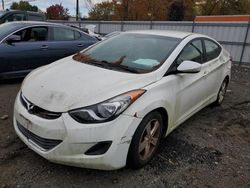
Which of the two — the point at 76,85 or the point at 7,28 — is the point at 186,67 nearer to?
the point at 76,85

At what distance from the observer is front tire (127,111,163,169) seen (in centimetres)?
273

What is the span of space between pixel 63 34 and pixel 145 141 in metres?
4.61

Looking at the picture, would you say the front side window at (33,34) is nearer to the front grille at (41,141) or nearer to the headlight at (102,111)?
the front grille at (41,141)

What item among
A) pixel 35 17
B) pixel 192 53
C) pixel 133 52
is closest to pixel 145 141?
pixel 133 52

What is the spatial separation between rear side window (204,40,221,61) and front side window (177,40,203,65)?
9.7 inches

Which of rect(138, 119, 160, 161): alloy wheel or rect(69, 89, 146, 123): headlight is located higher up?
rect(69, 89, 146, 123): headlight

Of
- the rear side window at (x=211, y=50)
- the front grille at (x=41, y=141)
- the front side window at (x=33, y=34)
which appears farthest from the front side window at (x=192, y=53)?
the front side window at (x=33, y=34)

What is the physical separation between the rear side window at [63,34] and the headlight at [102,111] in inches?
176

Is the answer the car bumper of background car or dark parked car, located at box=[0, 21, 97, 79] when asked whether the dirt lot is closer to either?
the car bumper of background car

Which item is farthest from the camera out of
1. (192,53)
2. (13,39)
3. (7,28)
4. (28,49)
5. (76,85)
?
(7,28)

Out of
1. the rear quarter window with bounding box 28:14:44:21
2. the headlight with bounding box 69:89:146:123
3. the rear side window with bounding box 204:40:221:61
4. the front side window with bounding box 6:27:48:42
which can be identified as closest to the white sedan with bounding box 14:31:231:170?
the headlight with bounding box 69:89:146:123

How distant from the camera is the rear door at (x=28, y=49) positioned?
5.67m

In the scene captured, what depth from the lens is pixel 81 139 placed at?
243cm

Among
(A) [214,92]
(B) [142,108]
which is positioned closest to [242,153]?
(A) [214,92]
